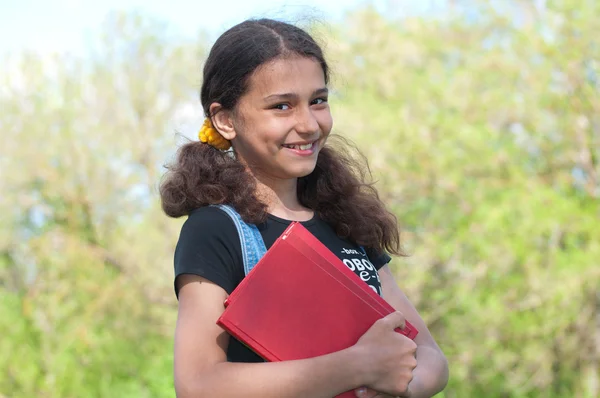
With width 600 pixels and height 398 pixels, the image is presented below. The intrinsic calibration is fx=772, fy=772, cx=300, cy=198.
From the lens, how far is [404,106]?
35.1 feet

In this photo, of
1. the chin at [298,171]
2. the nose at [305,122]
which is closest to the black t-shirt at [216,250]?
the chin at [298,171]

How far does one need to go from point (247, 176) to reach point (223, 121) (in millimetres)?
163

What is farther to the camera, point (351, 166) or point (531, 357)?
point (531, 357)

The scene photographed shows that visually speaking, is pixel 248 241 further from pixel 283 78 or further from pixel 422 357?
pixel 422 357

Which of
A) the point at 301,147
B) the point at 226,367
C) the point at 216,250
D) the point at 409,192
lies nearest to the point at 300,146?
the point at 301,147

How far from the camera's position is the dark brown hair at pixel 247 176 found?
1.88m

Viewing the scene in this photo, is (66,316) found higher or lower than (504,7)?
lower

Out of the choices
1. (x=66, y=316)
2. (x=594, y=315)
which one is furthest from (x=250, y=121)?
(x=66, y=316)

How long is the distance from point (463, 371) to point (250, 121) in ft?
28.2

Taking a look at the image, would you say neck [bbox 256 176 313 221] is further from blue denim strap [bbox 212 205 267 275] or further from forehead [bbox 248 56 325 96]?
forehead [bbox 248 56 325 96]

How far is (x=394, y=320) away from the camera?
174 cm

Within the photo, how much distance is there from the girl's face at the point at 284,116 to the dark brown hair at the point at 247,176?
3cm

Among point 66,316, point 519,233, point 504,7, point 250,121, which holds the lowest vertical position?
point 66,316

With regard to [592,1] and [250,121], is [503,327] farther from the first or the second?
[250,121]
